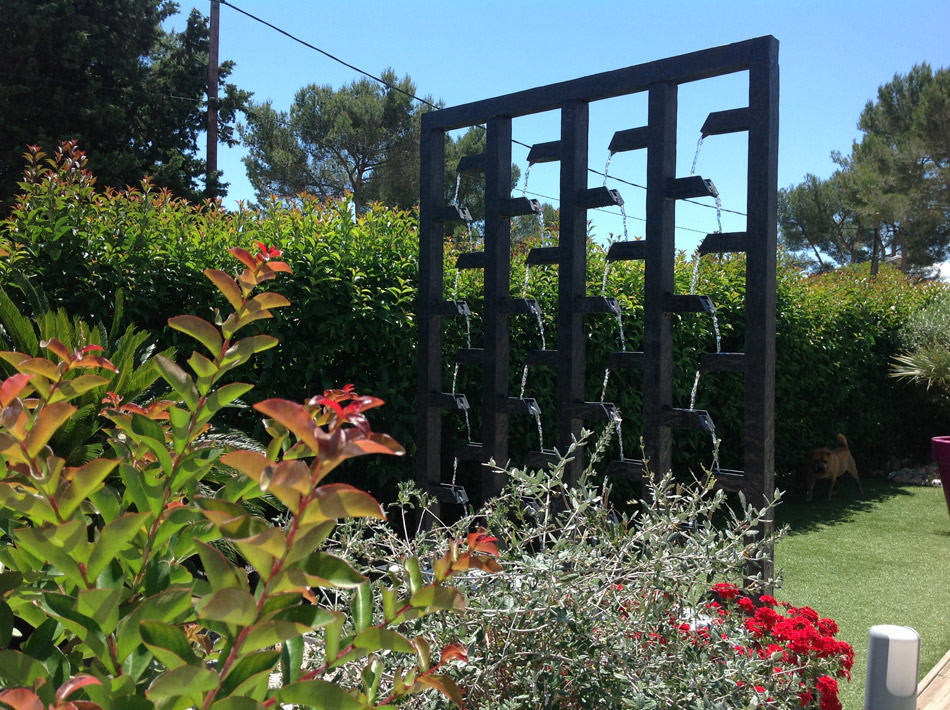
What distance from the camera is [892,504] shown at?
7266 millimetres

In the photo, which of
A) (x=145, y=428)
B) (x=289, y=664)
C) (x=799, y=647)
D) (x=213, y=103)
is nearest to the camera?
(x=289, y=664)

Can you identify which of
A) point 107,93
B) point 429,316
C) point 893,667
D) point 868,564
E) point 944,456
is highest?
point 107,93

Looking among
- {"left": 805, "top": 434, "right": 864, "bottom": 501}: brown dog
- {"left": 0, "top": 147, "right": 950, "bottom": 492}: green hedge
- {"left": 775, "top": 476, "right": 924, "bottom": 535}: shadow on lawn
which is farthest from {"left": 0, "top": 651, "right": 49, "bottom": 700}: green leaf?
{"left": 805, "top": 434, "right": 864, "bottom": 501}: brown dog

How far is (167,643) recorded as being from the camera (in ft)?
2.39

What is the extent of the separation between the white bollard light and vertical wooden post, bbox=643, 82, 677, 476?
0.89 m

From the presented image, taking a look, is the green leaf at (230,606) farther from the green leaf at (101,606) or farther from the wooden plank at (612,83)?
the wooden plank at (612,83)

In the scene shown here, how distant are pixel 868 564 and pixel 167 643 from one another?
5498mm

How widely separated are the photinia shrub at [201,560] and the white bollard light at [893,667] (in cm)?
193

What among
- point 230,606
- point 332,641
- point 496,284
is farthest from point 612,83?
point 230,606

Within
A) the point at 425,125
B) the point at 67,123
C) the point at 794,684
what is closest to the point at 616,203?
the point at 425,125

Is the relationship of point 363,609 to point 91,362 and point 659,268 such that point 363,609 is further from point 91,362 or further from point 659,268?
point 659,268

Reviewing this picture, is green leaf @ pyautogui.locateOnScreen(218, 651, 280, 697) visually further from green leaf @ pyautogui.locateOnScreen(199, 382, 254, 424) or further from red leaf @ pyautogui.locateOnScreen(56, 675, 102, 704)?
green leaf @ pyautogui.locateOnScreen(199, 382, 254, 424)

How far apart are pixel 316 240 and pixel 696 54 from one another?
2.45 metres

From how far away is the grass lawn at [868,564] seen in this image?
3992 mm
